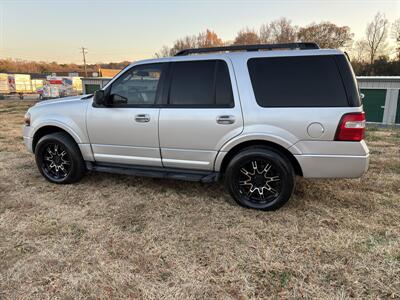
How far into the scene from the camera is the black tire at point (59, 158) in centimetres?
421

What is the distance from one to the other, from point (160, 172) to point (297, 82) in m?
2.10

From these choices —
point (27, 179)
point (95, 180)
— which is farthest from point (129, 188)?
point (27, 179)

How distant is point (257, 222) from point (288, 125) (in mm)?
1169

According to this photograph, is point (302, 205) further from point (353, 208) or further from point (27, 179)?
point (27, 179)

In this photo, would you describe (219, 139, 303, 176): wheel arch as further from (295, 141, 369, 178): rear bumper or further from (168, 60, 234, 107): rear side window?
(168, 60, 234, 107): rear side window

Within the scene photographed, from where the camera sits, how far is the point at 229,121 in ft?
11.1

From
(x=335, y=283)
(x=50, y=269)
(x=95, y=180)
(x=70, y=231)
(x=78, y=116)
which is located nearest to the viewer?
(x=335, y=283)

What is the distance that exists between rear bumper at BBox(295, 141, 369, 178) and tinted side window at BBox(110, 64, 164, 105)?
2.03 meters

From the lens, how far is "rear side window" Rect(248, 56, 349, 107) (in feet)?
10.1

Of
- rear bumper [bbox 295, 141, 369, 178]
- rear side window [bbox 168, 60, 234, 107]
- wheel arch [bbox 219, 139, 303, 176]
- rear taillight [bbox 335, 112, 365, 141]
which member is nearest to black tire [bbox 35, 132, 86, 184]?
rear side window [bbox 168, 60, 234, 107]

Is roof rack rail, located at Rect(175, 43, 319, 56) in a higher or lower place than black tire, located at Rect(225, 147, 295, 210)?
higher

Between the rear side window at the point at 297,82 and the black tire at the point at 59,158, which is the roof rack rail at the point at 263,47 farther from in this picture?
the black tire at the point at 59,158

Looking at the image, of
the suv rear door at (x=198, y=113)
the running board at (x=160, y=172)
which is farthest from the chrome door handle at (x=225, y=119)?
the running board at (x=160, y=172)

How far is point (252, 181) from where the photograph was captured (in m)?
3.51
